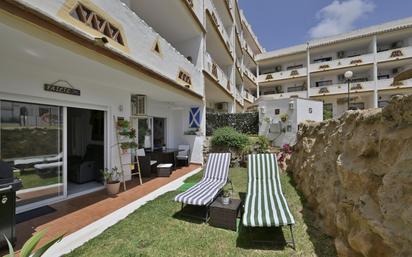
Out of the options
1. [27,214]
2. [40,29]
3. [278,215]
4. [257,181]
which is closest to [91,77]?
[40,29]

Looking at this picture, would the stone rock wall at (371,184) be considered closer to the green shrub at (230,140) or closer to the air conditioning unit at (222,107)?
the green shrub at (230,140)

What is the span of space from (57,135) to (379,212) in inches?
272

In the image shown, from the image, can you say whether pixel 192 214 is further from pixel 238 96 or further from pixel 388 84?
pixel 388 84

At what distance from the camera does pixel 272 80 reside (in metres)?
27.2

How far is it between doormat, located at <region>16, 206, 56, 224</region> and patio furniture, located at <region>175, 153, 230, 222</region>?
315cm

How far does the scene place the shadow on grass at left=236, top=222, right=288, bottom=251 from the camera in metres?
3.61

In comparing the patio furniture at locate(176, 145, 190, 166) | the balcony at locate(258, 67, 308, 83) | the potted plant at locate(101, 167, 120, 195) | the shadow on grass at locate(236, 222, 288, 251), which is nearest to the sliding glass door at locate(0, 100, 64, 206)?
the potted plant at locate(101, 167, 120, 195)

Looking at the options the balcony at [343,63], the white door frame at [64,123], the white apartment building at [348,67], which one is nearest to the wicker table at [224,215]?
the white door frame at [64,123]

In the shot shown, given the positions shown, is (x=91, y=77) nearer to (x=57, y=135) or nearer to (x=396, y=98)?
(x=57, y=135)

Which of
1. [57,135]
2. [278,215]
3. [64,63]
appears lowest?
[278,215]

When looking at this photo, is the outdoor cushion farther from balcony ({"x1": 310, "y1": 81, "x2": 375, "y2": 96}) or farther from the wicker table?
balcony ({"x1": 310, "y1": 81, "x2": 375, "y2": 96})

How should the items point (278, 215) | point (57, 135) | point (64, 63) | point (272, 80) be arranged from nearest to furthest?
1. point (278, 215)
2. point (64, 63)
3. point (57, 135)
4. point (272, 80)

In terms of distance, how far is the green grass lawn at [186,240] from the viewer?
344 cm

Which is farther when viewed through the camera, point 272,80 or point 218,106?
point 272,80
